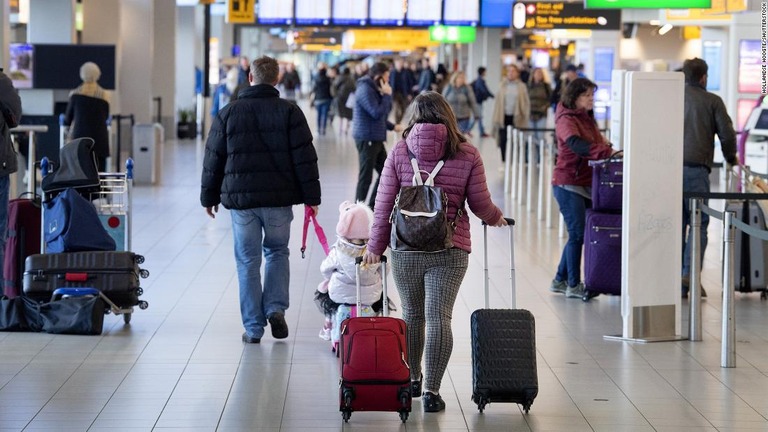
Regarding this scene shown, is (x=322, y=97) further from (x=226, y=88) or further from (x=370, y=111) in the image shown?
(x=370, y=111)

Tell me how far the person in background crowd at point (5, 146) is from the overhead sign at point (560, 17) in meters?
17.3

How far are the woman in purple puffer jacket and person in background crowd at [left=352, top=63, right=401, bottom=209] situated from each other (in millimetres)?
7838

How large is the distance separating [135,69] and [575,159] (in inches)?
609

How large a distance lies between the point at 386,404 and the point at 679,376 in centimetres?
207

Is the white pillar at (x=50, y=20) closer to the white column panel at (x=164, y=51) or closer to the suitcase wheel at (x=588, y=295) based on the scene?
the white column panel at (x=164, y=51)

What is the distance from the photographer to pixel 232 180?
25.6 feet

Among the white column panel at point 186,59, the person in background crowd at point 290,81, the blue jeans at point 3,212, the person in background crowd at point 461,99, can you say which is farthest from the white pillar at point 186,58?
the blue jeans at point 3,212

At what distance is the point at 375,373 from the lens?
5996mm

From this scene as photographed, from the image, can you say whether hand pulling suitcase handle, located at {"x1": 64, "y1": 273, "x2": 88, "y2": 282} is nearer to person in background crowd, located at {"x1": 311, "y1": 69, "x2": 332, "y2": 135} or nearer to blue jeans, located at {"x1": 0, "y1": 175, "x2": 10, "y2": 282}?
blue jeans, located at {"x1": 0, "y1": 175, "x2": 10, "y2": 282}

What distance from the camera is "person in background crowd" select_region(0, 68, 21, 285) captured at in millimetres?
8688

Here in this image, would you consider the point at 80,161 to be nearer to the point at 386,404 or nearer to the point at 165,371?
the point at 165,371

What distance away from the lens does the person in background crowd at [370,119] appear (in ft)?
46.6

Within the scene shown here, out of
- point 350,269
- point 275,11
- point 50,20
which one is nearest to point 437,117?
point 350,269

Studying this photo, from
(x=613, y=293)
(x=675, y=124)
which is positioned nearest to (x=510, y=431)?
(x=675, y=124)
